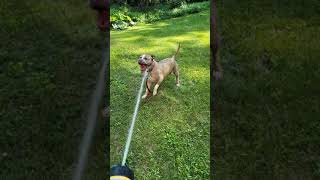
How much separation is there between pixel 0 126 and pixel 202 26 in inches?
63.4

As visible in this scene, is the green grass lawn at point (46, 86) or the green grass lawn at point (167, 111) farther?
the green grass lawn at point (46, 86)

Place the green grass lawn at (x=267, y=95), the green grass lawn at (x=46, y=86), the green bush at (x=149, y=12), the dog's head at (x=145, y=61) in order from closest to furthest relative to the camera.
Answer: the dog's head at (x=145, y=61)
the green bush at (x=149, y=12)
the green grass lawn at (x=46, y=86)
the green grass lawn at (x=267, y=95)

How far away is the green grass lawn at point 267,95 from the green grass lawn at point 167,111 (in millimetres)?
289

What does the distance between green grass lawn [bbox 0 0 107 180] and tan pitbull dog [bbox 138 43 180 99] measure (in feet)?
0.92

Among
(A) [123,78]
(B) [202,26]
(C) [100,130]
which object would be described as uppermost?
(B) [202,26]

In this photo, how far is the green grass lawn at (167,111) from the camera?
8.79 feet

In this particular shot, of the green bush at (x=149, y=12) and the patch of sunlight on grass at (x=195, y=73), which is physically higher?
the green bush at (x=149, y=12)

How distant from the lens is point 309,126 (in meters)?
3.70

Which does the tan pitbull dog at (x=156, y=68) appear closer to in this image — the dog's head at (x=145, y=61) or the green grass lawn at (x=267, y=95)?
the dog's head at (x=145, y=61)

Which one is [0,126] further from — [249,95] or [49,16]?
[249,95]

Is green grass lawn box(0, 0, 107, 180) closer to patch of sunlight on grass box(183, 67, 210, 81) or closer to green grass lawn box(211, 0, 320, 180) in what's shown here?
patch of sunlight on grass box(183, 67, 210, 81)

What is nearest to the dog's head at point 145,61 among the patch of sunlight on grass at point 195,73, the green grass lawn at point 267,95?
the patch of sunlight on grass at point 195,73

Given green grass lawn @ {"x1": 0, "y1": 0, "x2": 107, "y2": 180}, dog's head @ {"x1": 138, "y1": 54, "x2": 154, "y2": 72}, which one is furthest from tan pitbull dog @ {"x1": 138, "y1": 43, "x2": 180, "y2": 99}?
green grass lawn @ {"x1": 0, "y1": 0, "x2": 107, "y2": 180}

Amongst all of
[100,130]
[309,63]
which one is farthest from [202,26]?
[309,63]
